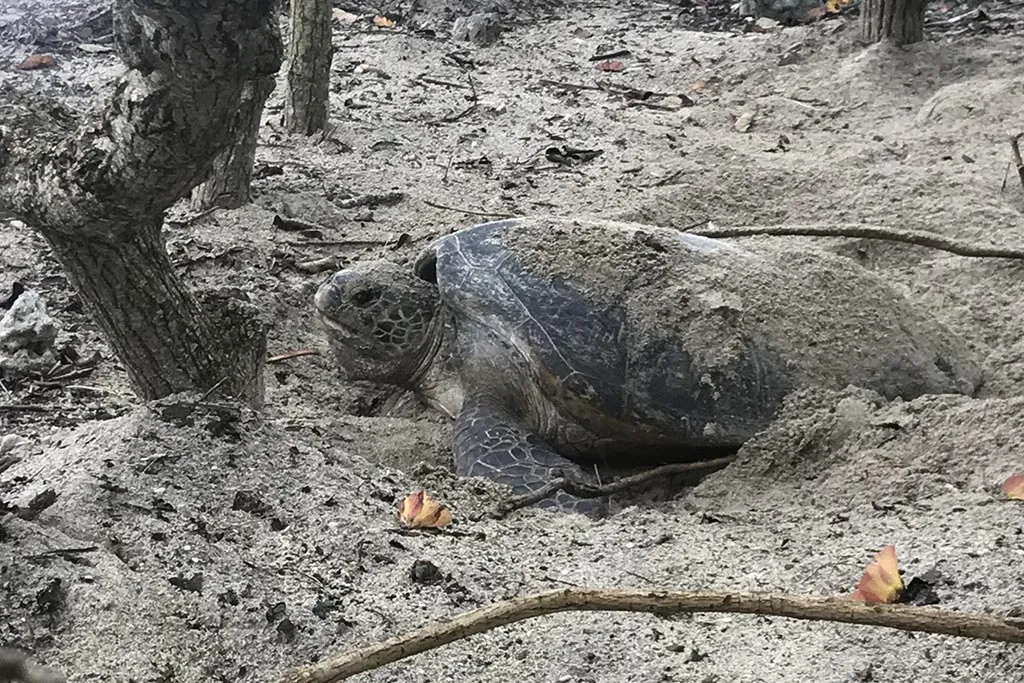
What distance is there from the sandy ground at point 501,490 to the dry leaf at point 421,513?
3cm

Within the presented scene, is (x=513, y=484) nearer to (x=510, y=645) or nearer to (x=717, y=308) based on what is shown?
(x=717, y=308)

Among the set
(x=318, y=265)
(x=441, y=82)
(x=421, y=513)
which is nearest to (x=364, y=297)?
(x=318, y=265)

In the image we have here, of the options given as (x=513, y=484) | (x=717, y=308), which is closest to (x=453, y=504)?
(x=513, y=484)

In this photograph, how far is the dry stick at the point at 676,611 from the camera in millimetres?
956

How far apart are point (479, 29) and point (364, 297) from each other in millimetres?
3366

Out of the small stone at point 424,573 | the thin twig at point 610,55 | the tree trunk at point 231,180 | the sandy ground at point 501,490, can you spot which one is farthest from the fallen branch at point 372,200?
the small stone at point 424,573

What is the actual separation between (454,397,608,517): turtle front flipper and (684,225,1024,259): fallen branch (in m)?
0.86

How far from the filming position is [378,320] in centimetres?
282

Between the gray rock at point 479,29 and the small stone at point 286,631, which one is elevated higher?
the gray rock at point 479,29

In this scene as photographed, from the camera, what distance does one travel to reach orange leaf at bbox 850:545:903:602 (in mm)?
1456

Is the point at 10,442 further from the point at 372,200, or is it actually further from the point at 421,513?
the point at 372,200

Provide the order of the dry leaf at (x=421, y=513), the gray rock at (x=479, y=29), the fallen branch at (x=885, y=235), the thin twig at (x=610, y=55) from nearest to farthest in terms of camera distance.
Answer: the dry leaf at (x=421, y=513), the fallen branch at (x=885, y=235), the thin twig at (x=610, y=55), the gray rock at (x=479, y=29)

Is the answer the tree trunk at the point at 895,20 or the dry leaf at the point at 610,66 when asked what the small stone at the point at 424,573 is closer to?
the tree trunk at the point at 895,20

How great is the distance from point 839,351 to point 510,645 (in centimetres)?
131
